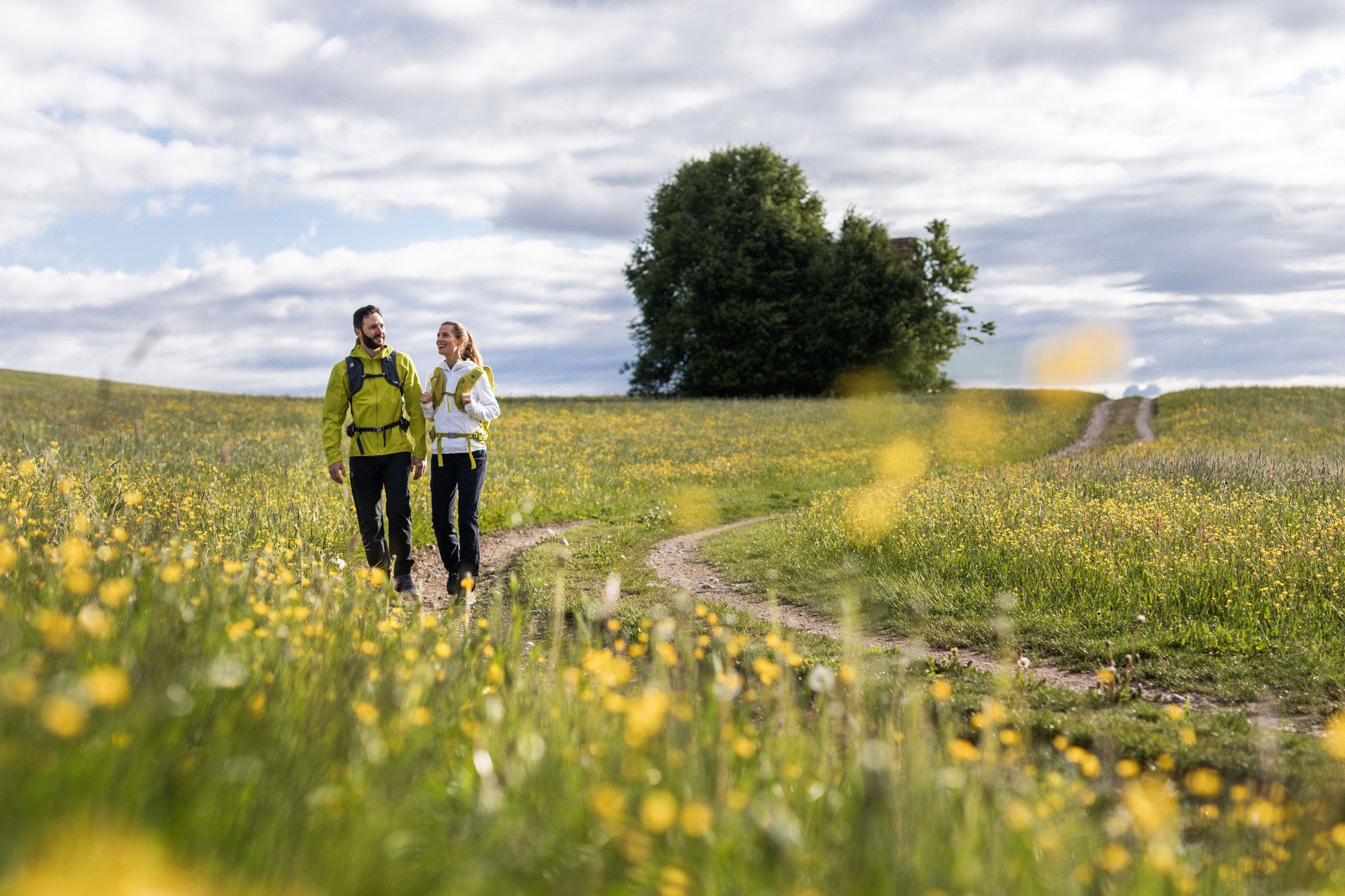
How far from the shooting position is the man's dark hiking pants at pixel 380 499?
31.1 ft

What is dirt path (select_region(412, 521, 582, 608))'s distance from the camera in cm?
1095

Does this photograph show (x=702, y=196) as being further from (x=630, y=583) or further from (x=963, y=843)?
(x=963, y=843)

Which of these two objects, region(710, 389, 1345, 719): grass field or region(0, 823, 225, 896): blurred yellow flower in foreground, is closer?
region(0, 823, 225, 896): blurred yellow flower in foreground

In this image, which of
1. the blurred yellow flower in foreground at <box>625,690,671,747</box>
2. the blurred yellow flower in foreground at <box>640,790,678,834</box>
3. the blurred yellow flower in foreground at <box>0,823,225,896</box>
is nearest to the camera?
the blurred yellow flower in foreground at <box>0,823,225,896</box>

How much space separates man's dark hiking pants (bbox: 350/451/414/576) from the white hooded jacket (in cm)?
46

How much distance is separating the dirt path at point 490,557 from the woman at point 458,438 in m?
0.69

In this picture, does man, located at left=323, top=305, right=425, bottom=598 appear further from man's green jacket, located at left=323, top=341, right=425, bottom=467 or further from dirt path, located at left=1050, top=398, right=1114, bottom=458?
dirt path, located at left=1050, top=398, right=1114, bottom=458

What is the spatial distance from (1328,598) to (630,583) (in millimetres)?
7427

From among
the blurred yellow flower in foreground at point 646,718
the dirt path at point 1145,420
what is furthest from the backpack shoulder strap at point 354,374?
the dirt path at point 1145,420

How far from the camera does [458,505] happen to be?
9953 millimetres

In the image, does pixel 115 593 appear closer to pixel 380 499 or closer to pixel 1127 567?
pixel 380 499

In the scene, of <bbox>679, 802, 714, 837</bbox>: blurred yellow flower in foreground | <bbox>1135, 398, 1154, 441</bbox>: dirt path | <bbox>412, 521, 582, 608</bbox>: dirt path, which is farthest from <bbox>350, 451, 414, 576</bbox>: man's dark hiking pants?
<bbox>1135, 398, 1154, 441</bbox>: dirt path

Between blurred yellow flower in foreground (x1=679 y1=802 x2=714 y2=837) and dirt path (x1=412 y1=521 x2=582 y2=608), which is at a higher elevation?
blurred yellow flower in foreground (x1=679 y1=802 x2=714 y2=837)

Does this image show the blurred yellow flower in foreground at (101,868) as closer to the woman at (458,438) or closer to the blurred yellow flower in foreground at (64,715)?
the blurred yellow flower in foreground at (64,715)
